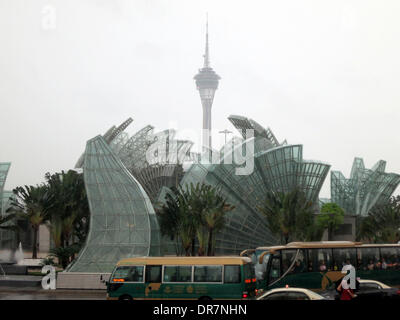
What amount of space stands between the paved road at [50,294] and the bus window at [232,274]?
12.8 metres

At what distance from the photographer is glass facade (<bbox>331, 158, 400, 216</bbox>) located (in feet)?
340

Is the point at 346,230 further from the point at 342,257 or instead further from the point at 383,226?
the point at 342,257

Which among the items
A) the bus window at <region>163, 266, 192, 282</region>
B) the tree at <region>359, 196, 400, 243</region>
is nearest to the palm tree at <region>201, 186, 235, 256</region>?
the bus window at <region>163, 266, 192, 282</region>

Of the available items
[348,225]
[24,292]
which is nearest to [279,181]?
[348,225]

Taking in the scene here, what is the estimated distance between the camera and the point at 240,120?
9306 cm

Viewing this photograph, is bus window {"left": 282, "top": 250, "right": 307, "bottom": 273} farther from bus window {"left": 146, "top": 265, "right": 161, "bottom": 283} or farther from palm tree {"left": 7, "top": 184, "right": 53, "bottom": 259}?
palm tree {"left": 7, "top": 184, "right": 53, "bottom": 259}

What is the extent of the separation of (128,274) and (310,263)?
442 inches

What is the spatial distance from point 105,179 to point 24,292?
13476 mm

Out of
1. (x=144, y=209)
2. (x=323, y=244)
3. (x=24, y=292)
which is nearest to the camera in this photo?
(x=323, y=244)

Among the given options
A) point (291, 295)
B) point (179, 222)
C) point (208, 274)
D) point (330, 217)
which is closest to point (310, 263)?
point (208, 274)

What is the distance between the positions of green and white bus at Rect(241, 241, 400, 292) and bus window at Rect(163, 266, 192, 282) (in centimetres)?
541

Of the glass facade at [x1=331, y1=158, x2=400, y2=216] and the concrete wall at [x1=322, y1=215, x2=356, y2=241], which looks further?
the glass facade at [x1=331, y1=158, x2=400, y2=216]
